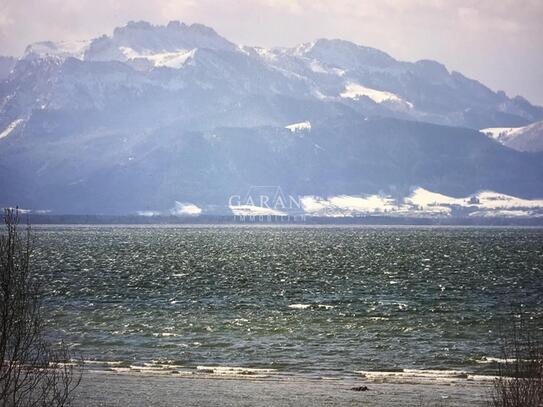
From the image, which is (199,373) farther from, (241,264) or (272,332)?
(241,264)

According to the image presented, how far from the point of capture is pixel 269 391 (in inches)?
1446

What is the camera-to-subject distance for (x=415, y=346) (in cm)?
5388

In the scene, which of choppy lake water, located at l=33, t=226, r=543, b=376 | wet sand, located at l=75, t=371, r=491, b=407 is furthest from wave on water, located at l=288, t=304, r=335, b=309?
wet sand, located at l=75, t=371, r=491, b=407

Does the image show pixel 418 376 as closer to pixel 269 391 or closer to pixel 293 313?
pixel 269 391

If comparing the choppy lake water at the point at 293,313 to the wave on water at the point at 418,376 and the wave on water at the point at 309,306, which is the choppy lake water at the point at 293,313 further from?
the wave on water at the point at 418,376

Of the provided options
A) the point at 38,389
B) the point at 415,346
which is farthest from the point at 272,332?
the point at 38,389

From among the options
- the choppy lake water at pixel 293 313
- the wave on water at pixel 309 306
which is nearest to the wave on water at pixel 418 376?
the choppy lake water at pixel 293 313

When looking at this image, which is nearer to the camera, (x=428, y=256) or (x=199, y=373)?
(x=199, y=373)

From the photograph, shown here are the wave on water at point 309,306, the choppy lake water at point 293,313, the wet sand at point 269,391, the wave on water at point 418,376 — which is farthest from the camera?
the wave on water at point 309,306

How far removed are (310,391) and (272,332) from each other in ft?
77.3

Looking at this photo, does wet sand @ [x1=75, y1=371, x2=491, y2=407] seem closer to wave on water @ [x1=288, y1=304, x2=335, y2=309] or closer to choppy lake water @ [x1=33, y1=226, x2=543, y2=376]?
choppy lake water @ [x1=33, y1=226, x2=543, y2=376]

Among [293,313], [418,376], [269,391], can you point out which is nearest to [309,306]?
[293,313]

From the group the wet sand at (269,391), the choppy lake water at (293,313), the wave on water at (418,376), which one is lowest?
the choppy lake water at (293,313)

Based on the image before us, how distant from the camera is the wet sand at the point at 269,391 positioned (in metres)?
33.8
